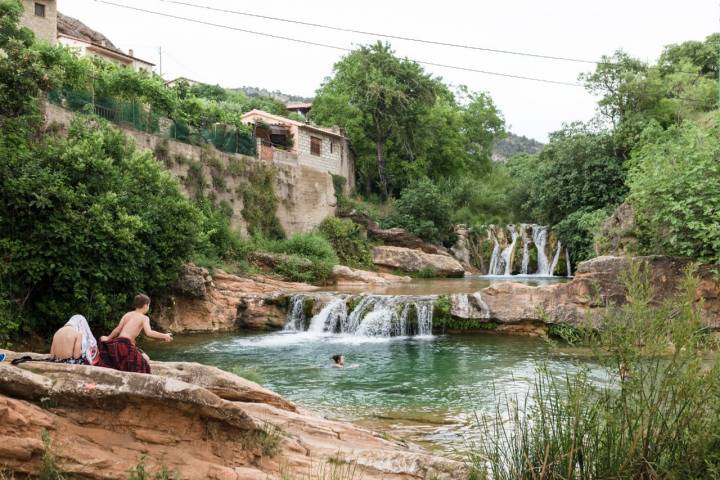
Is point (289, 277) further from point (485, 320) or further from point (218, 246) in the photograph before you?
point (485, 320)

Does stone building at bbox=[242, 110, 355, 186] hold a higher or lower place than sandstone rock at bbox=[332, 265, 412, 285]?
higher

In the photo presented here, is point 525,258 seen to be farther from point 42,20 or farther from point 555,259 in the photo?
point 42,20

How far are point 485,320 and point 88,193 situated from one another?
952 centimetres

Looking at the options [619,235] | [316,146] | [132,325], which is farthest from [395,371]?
[316,146]

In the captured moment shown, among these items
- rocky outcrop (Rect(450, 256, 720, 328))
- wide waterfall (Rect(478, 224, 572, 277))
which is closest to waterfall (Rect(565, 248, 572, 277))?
wide waterfall (Rect(478, 224, 572, 277))

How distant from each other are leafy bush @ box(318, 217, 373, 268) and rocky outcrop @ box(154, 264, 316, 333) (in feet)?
33.7

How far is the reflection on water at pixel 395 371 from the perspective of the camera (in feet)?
27.4

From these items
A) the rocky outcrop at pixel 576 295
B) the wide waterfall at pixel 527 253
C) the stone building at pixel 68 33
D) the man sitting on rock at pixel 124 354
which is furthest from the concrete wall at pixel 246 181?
the man sitting on rock at pixel 124 354

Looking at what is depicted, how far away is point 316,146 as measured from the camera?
33.4m

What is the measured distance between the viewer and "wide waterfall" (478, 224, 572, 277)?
94.4 ft

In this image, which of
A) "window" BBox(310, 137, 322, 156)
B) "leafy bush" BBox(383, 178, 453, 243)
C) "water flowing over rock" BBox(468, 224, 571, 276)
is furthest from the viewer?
"window" BBox(310, 137, 322, 156)

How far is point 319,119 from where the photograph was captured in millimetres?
37531

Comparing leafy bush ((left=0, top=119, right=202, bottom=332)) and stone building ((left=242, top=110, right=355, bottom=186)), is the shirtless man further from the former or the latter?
stone building ((left=242, top=110, right=355, bottom=186))

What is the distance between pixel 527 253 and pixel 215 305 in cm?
1775
